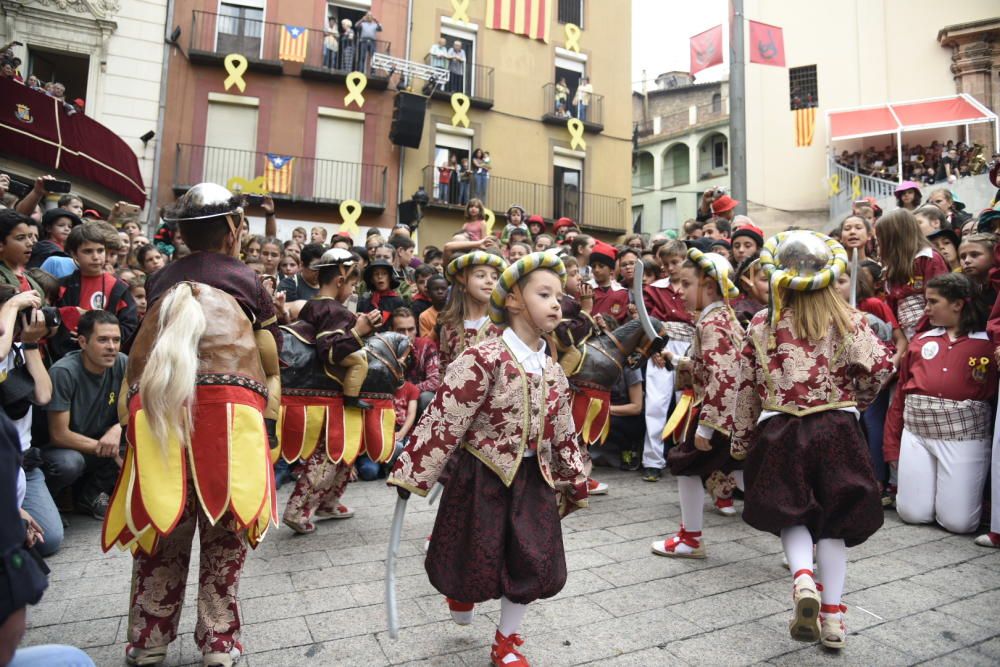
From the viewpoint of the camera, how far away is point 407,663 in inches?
114

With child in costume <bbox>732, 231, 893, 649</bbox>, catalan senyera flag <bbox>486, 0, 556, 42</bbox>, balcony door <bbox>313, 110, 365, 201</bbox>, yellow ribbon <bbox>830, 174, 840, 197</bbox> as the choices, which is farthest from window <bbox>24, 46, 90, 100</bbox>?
yellow ribbon <bbox>830, 174, 840, 197</bbox>

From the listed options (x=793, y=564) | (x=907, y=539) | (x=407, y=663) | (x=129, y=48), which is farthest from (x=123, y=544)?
(x=129, y=48)

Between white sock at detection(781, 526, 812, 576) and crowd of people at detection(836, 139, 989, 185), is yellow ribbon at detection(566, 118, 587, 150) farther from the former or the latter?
white sock at detection(781, 526, 812, 576)

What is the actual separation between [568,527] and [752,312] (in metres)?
2.56

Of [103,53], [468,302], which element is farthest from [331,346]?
[103,53]

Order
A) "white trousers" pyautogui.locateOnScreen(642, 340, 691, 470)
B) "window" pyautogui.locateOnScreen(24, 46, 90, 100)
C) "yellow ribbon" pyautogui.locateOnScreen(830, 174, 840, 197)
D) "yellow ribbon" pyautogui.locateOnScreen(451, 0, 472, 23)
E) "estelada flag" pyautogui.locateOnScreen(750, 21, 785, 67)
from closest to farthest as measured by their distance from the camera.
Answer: "white trousers" pyautogui.locateOnScreen(642, 340, 691, 470) → "estelada flag" pyautogui.locateOnScreen(750, 21, 785, 67) → "window" pyautogui.locateOnScreen(24, 46, 90, 100) → "yellow ribbon" pyautogui.locateOnScreen(451, 0, 472, 23) → "yellow ribbon" pyautogui.locateOnScreen(830, 174, 840, 197)

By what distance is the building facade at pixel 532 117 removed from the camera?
20453 mm

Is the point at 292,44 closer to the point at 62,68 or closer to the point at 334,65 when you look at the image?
the point at 334,65

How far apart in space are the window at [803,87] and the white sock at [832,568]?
23024 millimetres

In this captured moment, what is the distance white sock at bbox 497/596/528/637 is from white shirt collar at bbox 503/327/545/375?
973mm

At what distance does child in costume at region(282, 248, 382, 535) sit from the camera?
462 centimetres

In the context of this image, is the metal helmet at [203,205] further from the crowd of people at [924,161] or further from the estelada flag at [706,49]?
the crowd of people at [924,161]

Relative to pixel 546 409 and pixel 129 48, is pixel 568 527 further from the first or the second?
pixel 129 48

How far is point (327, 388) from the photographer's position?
483 centimetres
